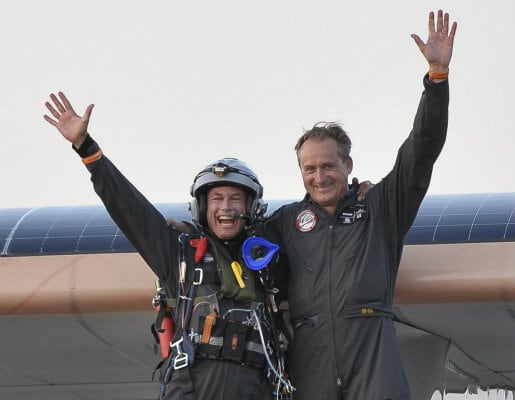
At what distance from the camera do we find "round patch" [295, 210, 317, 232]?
983cm

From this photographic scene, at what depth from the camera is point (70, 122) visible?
9578 millimetres

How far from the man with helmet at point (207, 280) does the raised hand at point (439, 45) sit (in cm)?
196

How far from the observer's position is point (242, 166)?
33.0 feet

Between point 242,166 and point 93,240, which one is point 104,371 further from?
point 242,166

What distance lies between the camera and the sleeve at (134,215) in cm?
948

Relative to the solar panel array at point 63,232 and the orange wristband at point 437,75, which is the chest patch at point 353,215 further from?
the solar panel array at point 63,232

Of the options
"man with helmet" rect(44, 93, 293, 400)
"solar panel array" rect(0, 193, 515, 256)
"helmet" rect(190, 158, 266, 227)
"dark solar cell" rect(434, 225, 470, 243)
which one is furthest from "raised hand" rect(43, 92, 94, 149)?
"dark solar cell" rect(434, 225, 470, 243)

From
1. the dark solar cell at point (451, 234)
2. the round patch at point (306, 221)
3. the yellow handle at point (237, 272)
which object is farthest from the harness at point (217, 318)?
the dark solar cell at point (451, 234)

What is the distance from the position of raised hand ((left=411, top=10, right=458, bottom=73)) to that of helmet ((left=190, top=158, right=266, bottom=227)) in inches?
75.8

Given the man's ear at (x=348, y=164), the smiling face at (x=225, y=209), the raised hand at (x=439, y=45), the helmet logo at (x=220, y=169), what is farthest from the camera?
the man's ear at (x=348, y=164)

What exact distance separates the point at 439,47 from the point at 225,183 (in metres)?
2.19

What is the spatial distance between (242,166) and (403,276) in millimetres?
3582

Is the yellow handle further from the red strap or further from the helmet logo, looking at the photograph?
the helmet logo

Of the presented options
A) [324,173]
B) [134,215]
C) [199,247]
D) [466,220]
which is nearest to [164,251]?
[199,247]
